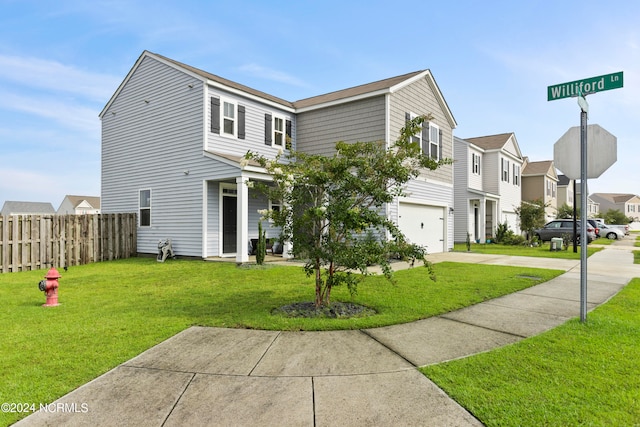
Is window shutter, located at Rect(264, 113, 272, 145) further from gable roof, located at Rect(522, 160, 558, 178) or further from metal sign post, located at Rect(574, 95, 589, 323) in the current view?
gable roof, located at Rect(522, 160, 558, 178)

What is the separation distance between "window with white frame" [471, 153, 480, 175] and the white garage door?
29.3 feet

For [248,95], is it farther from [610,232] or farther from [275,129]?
[610,232]

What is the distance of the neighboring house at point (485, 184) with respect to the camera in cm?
2341

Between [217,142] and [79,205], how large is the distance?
5291 centimetres

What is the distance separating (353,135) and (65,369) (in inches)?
483

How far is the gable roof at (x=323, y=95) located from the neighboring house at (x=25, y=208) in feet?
170

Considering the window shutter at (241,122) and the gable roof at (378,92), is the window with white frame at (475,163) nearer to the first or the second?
the gable roof at (378,92)

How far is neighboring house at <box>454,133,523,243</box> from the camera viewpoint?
23406 mm

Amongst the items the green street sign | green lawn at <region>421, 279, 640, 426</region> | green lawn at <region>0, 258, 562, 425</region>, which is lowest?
green lawn at <region>0, 258, 562, 425</region>

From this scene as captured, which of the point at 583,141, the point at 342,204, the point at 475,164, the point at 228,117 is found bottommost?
the point at 342,204

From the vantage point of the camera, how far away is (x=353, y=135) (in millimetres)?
14281

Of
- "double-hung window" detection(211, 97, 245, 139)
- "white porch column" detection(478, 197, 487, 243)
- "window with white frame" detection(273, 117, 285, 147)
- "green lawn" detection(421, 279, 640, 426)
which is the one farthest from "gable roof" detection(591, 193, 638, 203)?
"green lawn" detection(421, 279, 640, 426)

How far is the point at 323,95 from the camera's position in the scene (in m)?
17.5

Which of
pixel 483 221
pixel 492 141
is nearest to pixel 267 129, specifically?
pixel 483 221
